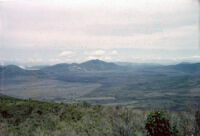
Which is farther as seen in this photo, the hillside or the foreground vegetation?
the hillside

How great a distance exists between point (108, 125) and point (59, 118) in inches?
148

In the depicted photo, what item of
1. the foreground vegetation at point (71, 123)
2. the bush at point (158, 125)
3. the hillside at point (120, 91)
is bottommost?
the hillside at point (120, 91)

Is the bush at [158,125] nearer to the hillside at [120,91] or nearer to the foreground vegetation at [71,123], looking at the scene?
the foreground vegetation at [71,123]

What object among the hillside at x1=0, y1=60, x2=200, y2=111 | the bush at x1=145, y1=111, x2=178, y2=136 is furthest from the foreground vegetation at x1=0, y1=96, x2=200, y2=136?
the hillside at x1=0, y1=60, x2=200, y2=111

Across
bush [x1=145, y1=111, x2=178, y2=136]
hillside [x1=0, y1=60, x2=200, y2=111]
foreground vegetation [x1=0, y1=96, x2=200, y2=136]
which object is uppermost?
bush [x1=145, y1=111, x2=178, y2=136]

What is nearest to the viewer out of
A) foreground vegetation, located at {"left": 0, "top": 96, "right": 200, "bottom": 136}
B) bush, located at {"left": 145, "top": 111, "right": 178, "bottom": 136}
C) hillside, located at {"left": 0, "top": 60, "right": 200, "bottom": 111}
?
bush, located at {"left": 145, "top": 111, "right": 178, "bottom": 136}

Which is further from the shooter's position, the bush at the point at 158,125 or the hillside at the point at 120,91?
the hillside at the point at 120,91

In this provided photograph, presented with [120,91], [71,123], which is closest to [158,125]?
[71,123]

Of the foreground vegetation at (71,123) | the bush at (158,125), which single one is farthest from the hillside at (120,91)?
the bush at (158,125)

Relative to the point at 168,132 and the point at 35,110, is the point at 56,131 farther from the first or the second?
the point at 168,132

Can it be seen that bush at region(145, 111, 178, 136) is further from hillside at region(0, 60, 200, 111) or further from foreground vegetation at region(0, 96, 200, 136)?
hillside at region(0, 60, 200, 111)

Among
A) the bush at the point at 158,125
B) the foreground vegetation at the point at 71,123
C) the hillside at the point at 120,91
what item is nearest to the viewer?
the bush at the point at 158,125

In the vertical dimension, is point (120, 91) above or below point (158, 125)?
below

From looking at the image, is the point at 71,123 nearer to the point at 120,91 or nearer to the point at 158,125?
the point at 158,125
